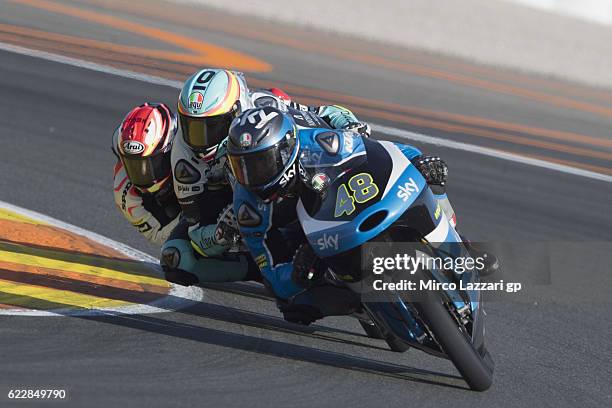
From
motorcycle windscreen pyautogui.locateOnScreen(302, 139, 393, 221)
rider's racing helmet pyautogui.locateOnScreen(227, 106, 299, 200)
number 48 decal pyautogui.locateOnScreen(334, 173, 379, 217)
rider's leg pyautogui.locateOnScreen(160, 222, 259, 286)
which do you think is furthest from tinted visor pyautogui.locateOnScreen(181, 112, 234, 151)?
number 48 decal pyautogui.locateOnScreen(334, 173, 379, 217)

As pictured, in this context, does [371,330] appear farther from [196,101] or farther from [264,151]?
[196,101]

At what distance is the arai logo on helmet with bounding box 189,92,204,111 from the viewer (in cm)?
738

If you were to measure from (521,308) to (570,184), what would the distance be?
4.93 metres

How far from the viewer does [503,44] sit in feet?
71.3

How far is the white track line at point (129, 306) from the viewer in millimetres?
7179

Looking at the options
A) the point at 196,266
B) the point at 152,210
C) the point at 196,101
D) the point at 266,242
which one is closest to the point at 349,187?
the point at 266,242

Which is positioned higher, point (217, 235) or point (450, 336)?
point (217, 235)

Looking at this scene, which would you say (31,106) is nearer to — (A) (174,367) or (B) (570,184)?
(B) (570,184)

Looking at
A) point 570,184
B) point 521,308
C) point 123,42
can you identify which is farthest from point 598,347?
point 123,42

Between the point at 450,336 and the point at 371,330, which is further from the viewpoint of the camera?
the point at 371,330

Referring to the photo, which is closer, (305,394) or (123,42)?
(305,394)

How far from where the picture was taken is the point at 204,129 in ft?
24.5

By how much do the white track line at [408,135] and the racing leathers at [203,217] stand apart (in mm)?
6315

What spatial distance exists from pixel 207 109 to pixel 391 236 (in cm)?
198
